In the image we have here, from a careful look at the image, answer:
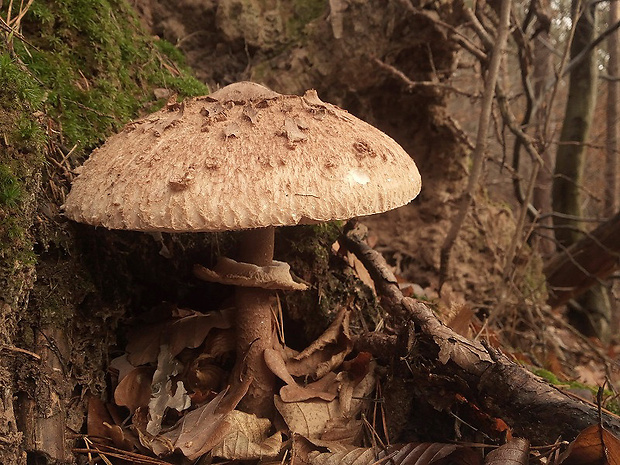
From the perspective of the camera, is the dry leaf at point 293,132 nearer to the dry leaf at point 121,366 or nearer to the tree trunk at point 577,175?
the dry leaf at point 121,366

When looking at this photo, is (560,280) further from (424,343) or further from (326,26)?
(424,343)

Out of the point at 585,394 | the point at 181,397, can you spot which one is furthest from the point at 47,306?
the point at 585,394

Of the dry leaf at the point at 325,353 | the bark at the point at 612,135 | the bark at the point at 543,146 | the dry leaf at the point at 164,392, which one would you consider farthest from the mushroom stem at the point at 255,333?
the bark at the point at 612,135

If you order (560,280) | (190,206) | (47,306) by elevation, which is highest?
(190,206)

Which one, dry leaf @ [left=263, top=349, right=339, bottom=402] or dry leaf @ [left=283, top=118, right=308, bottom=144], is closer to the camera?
dry leaf @ [left=283, top=118, right=308, bottom=144]

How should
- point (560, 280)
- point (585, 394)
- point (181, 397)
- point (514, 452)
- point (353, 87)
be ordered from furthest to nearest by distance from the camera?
point (560, 280)
point (353, 87)
point (585, 394)
point (181, 397)
point (514, 452)

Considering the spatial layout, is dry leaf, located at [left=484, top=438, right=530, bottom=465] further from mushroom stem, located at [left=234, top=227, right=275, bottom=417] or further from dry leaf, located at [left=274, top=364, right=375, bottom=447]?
mushroom stem, located at [left=234, top=227, right=275, bottom=417]

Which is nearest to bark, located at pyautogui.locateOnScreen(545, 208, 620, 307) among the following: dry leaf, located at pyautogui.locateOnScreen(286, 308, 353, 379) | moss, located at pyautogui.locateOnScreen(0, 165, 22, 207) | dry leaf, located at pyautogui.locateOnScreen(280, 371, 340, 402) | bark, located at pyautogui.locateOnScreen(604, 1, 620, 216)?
bark, located at pyautogui.locateOnScreen(604, 1, 620, 216)
